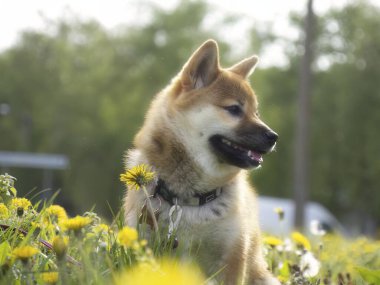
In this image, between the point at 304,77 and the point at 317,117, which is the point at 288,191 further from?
the point at 304,77

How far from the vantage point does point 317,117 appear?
3041 centimetres

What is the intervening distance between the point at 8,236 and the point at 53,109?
3488cm

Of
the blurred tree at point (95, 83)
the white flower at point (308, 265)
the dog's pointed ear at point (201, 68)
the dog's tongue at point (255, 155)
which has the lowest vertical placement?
the blurred tree at point (95, 83)

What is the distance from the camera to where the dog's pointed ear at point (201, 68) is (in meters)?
4.75

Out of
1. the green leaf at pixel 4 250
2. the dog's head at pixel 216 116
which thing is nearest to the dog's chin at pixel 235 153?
the dog's head at pixel 216 116

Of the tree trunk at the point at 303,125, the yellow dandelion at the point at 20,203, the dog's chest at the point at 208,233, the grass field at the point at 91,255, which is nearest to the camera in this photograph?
the grass field at the point at 91,255

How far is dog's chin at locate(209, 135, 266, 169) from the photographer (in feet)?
14.8

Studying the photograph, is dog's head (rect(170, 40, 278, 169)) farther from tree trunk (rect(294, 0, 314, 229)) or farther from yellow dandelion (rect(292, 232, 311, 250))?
tree trunk (rect(294, 0, 314, 229))

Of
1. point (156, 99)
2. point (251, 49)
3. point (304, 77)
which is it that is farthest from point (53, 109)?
point (156, 99)

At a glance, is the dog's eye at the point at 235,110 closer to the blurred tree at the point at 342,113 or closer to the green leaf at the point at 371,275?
the green leaf at the point at 371,275

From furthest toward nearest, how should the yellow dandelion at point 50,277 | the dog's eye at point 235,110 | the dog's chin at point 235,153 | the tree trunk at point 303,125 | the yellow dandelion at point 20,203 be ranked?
1. the tree trunk at point 303,125
2. the dog's eye at point 235,110
3. the dog's chin at point 235,153
4. the yellow dandelion at point 20,203
5. the yellow dandelion at point 50,277

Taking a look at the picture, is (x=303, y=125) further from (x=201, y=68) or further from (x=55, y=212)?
(x=55, y=212)

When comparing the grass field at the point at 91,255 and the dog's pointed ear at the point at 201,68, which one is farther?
the dog's pointed ear at the point at 201,68

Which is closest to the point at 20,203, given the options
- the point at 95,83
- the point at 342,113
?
the point at 342,113
